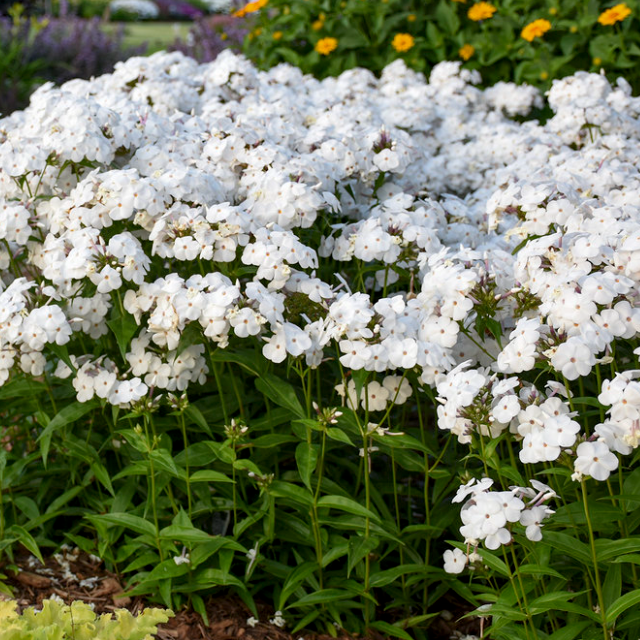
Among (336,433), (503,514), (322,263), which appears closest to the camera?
(503,514)

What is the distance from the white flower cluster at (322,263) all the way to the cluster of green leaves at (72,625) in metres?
0.83

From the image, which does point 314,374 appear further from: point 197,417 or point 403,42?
point 403,42

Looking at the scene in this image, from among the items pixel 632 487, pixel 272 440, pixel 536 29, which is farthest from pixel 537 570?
pixel 536 29

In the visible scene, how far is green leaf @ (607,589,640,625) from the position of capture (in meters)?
2.10

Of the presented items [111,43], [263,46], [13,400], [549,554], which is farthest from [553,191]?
[111,43]

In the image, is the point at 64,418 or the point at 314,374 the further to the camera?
the point at 314,374

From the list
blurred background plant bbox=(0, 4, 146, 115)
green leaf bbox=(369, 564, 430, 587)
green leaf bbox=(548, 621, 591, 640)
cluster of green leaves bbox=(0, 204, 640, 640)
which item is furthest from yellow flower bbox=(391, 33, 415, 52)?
blurred background plant bbox=(0, 4, 146, 115)

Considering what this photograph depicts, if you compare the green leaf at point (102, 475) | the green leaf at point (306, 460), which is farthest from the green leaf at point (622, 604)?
the green leaf at point (102, 475)

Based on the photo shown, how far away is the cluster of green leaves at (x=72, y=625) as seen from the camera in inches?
73.5

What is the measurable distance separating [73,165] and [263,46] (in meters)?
3.73

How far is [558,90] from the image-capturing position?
438 centimetres

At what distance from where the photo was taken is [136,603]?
295cm

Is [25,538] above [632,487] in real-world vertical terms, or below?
below

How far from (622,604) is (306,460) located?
3.19 ft
